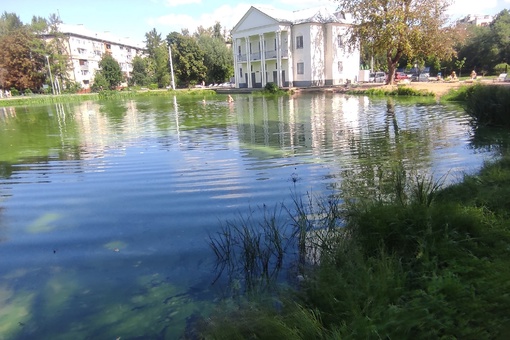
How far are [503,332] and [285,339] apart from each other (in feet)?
4.91

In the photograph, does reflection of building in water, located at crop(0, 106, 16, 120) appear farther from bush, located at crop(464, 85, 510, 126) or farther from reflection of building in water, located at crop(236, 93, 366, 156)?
bush, located at crop(464, 85, 510, 126)

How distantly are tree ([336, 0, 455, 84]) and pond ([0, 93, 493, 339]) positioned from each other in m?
21.7

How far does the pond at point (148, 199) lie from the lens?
4.47 metres

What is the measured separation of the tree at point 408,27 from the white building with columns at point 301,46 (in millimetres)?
11478

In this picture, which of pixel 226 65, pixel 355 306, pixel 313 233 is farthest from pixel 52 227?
pixel 226 65

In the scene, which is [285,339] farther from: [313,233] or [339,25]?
[339,25]

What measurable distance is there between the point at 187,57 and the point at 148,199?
66659 millimetres

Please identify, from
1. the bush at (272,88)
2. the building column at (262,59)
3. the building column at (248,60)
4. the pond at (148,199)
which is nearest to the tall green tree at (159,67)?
the building column at (248,60)

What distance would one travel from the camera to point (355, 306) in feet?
10.4

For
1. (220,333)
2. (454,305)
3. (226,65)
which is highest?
(226,65)

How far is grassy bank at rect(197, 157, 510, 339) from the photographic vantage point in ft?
9.39

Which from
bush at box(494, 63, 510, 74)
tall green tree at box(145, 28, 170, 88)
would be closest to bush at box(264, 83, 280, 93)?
bush at box(494, 63, 510, 74)

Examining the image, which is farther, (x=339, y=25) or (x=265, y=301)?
(x=339, y=25)

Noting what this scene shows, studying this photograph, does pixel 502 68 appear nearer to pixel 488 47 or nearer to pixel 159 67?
pixel 488 47
